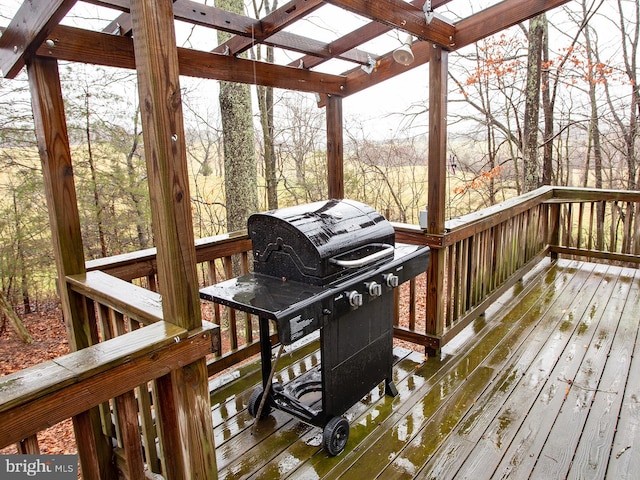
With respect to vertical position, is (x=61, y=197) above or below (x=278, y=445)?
above

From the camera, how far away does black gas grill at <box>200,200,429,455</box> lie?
194 cm

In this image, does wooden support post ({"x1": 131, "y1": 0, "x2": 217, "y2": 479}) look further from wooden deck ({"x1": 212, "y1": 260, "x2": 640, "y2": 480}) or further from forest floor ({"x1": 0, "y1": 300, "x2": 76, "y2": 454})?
forest floor ({"x1": 0, "y1": 300, "x2": 76, "y2": 454})

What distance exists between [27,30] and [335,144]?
233 cm

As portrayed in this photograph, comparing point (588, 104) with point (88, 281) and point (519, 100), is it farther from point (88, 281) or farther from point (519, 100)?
point (88, 281)

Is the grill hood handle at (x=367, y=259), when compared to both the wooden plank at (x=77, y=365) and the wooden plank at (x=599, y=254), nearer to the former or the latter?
the wooden plank at (x=77, y=365)

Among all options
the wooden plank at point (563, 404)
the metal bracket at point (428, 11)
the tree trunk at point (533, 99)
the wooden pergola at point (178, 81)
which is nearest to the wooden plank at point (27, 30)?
the wooden pergola at point (178, 81)

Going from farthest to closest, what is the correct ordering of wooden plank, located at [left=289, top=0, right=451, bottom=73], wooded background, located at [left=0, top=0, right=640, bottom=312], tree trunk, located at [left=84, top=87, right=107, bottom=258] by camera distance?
tree trunk, located at [left=84, top=87, right=107, bottom=258], wooded background, located at [left=0, top=0, right=640, bottom=312], wooden plank, located at [left=289, top=0, right=451, bottom=73]

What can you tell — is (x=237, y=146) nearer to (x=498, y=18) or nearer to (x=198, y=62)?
(x=198, y=62)

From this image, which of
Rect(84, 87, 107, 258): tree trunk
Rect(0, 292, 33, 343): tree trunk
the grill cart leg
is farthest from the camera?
Rect(84, 87, 107, 258): tree trunk

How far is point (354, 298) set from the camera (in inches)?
81.3

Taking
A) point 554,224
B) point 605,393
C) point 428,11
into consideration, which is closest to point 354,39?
point 428,11

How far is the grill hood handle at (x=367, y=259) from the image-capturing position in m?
2.03

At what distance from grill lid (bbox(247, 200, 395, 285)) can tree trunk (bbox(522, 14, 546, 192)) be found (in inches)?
238

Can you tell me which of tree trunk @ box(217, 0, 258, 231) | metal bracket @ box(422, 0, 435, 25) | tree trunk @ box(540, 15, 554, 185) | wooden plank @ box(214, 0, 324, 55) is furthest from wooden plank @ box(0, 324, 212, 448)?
tree trunk @ box(540, 15, 554, 185)
